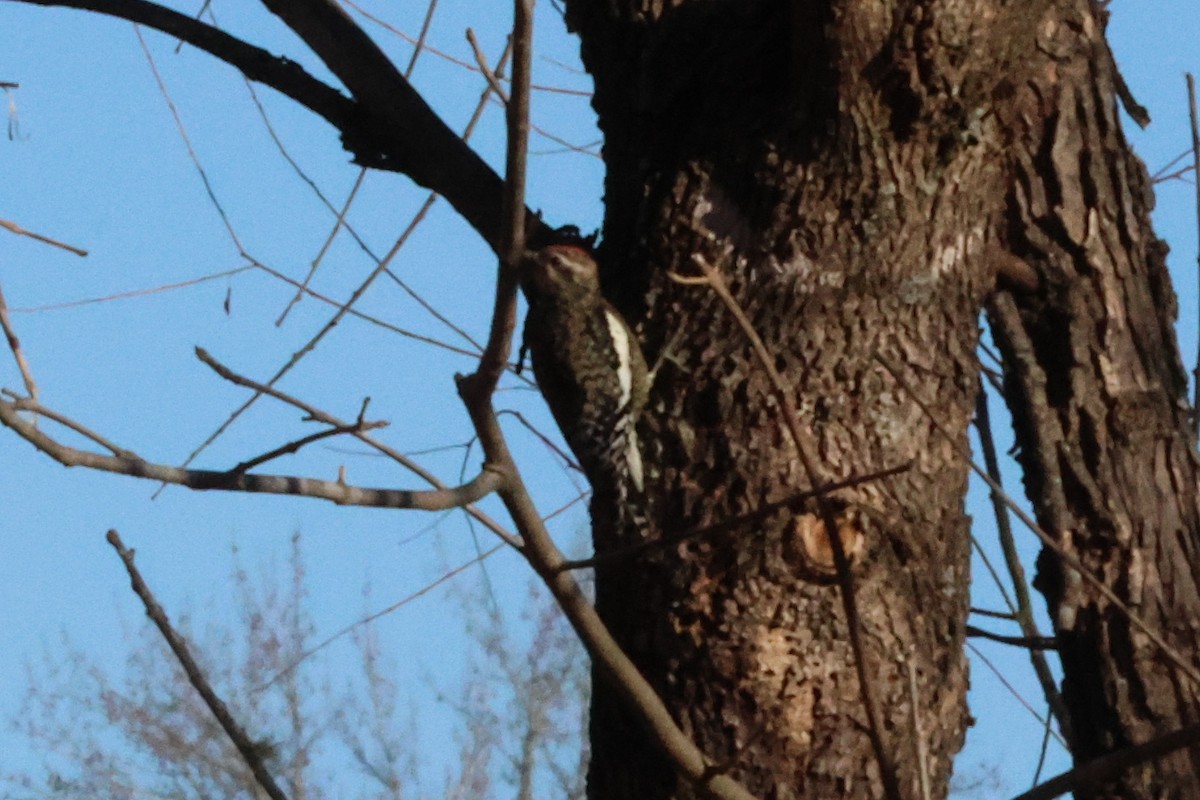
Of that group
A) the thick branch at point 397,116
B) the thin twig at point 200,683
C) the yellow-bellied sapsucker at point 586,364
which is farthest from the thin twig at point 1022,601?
the thin twig at point 200,683

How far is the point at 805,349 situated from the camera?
5.78 feet

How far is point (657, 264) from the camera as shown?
1.89 metres

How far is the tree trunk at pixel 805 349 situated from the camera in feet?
5.52

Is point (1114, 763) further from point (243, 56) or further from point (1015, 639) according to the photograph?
point (243, 56)

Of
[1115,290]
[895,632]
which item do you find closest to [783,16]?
[1115,290]

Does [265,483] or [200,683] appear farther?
[200,683]

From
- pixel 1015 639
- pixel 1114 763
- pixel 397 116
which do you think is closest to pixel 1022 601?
pixel 1015 639

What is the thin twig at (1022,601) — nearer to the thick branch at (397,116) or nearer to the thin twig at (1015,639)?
the thin twig at (1015,639)

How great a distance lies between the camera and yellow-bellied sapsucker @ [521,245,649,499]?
1.88m

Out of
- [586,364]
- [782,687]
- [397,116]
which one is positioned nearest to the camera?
[782,687]

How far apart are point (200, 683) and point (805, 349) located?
2.56 feet

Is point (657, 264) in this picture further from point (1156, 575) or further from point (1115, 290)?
point (1156, 575)

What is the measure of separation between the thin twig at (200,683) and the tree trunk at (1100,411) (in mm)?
1130

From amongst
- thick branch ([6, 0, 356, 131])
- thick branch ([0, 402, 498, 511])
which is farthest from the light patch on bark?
thick branch ([6, 0, 356, 131])
